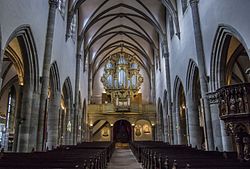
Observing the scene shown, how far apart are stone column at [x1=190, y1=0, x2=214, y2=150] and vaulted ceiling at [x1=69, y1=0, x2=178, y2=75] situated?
5366 mm

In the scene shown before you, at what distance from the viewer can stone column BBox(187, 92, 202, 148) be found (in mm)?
16031

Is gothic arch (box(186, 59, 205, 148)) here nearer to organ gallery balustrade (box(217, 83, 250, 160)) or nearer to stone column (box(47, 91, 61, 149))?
organ gallery balustrade (box(217, 83, 250, 160))

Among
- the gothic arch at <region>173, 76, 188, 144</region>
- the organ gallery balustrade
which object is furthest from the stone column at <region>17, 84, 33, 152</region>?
the gothic arch at <region>173, 76, 188, 144</region>

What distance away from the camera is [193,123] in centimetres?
1641

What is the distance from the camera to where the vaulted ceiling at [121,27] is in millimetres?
22609

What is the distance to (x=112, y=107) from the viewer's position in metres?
30.7

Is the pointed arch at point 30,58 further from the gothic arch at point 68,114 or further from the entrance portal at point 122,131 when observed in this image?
the entrance portal at point 122,131

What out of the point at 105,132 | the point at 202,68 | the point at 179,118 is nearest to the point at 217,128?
the point at 202,68

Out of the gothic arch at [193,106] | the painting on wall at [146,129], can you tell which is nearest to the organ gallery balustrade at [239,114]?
the gothic arch at [193,106]

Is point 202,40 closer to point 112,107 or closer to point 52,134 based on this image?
point 52,134

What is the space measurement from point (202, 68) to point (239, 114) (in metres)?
6.00

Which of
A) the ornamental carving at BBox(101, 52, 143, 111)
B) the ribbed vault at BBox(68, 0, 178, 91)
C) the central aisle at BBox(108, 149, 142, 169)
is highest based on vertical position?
the ribbed vault at BBox(68, 0, 178, 91)

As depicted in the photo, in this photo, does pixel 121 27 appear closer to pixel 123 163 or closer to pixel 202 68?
pixel 202 68

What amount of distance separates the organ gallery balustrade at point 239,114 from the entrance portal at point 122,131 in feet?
95.3
